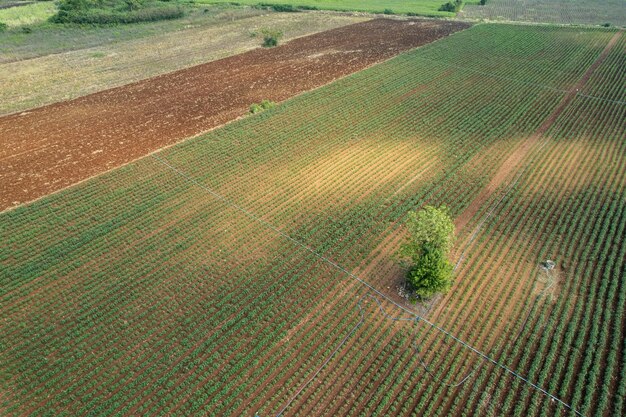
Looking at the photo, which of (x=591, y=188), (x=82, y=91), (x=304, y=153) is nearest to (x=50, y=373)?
(x=304, y=153)

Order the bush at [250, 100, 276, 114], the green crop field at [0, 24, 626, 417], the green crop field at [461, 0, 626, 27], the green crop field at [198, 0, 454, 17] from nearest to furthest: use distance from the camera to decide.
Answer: the green crop field at [0, 24, 626, 417] → the bush at [250, 100, 276, 114] → the green crop field at [461, 0, 626, 27] → the green crop field at [198, 0, 454, 17]

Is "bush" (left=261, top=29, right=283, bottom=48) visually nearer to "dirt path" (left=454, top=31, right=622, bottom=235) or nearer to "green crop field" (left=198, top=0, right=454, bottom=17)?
"green crop field" (left=198, top=0, right=454, bottom=17)

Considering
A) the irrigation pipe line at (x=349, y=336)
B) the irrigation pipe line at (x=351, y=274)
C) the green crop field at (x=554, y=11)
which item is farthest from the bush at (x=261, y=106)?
the green crop field at (x=554, y=11)

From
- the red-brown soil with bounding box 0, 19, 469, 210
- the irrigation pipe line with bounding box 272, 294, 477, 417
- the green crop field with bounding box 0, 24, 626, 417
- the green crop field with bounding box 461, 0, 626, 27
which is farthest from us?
the green crop field with bounding box 461, 0, 626, 27

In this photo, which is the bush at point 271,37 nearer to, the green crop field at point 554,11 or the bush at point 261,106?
the bush at point 261,106

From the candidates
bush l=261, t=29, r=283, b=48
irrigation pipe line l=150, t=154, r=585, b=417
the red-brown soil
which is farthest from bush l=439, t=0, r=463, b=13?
irrigation pipe line l=150, t=154, r=585, b=417

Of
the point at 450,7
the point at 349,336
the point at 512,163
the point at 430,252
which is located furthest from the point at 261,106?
the point at 450,7

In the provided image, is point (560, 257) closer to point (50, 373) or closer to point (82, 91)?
point (50, 373)

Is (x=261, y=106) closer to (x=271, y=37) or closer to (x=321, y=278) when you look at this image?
(x=321, y=278)
